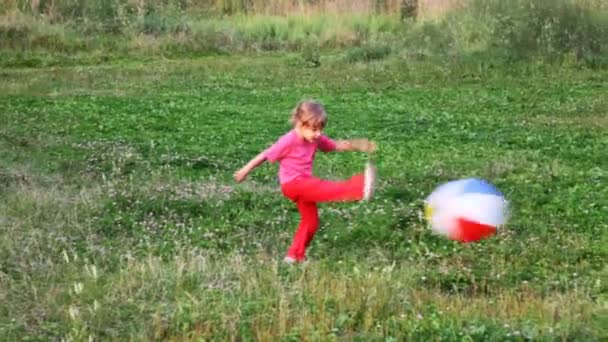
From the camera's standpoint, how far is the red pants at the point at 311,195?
816 cm

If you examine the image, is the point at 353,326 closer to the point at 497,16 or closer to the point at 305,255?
the point at 305,255

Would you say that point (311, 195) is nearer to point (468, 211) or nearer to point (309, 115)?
point (309, 115)

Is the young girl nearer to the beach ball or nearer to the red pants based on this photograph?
the red pants

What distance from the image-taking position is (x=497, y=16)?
2581 cm

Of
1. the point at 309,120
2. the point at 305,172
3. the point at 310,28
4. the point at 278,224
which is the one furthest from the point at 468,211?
the point at 310,28

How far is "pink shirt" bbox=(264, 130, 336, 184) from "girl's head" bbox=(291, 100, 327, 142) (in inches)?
2.4

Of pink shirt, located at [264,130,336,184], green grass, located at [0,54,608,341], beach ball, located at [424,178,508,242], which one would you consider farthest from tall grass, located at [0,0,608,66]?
pink shirt, located at [264,130,336,184]

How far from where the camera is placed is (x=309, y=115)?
27.0 feet

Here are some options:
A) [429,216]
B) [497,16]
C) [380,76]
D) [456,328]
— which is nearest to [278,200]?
[429,216]

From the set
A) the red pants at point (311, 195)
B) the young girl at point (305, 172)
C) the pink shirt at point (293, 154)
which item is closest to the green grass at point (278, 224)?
the red pants at point (311, 195)

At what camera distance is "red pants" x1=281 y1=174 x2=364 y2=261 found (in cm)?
816

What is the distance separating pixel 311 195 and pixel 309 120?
0.63 metres

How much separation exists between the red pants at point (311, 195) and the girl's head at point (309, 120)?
1.25 ft

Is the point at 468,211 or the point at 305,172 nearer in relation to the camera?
the point at 468,211
